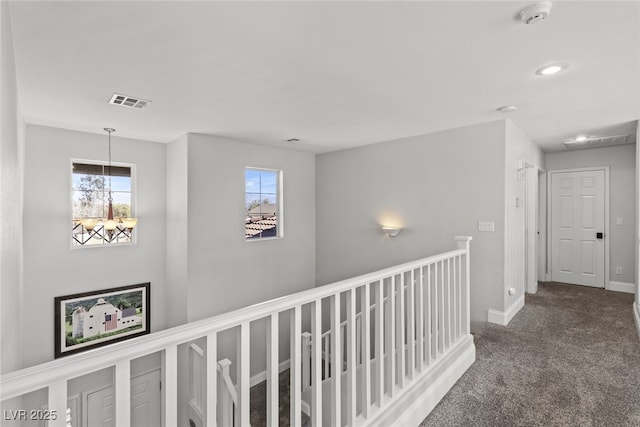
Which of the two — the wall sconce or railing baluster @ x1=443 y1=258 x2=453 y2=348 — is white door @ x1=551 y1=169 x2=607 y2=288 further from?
railing baluster @ x1=443 y1=258 x2=453 y2=348

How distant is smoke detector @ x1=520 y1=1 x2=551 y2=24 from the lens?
5.09 feet

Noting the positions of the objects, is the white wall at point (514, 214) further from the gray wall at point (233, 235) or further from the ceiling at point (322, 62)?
the gray wall at point (233, 235)

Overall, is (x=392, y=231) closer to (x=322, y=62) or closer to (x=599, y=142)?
(x=322, y=62)

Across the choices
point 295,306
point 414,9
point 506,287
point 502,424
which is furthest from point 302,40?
point 506,287

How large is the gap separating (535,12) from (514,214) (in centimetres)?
Answer: 280

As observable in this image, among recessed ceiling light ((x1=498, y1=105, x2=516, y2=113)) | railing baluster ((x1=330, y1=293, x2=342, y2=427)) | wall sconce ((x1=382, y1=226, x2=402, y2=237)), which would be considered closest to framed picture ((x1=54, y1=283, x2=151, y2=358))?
wall sconce ((x1=382, y1=226, x2=402, y2=237))

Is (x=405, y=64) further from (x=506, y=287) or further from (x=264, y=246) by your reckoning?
(x=264, y=246)

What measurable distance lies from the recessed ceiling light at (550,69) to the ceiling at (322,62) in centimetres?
6

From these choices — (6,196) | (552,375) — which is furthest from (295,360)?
(552,375)

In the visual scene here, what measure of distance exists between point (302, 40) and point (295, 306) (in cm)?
154

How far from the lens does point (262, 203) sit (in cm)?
510

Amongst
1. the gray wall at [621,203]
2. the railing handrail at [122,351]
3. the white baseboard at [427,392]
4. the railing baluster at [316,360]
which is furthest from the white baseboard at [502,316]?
the railing handrail at [122,351]

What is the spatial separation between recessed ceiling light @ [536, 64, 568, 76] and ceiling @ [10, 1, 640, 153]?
0.06m

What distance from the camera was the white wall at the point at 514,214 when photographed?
11.8 feet
